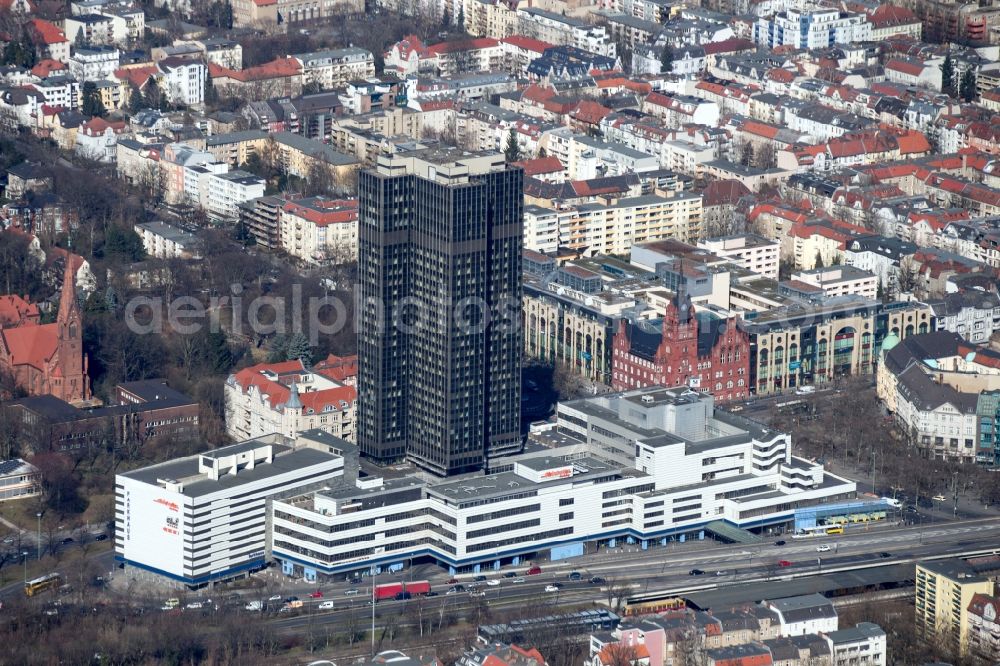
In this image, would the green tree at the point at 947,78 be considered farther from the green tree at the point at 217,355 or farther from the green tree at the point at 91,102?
the green tree at the point at 217,355

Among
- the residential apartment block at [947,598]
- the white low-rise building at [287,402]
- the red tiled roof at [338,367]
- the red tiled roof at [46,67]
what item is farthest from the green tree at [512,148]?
the residential apartment block at [947,598]

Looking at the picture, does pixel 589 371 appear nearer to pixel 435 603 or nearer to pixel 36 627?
pixel 435 603

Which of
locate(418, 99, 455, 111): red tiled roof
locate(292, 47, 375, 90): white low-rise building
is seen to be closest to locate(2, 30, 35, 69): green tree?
locate(292, 47, 375, 90): white low-rise building

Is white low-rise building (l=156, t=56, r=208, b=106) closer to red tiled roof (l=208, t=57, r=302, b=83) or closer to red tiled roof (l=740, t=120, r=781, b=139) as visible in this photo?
red tiled roof (l=208, t=57, r=302, b=83)

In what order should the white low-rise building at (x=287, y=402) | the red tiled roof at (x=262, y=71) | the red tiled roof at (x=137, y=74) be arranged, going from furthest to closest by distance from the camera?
the red tiled roof at (x=262, y=71)
the red tiled roof at (x=137, y=74)
the white low-rise building at (x=287, y=402)

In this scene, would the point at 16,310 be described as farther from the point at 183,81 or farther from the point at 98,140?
the point at 183,81
